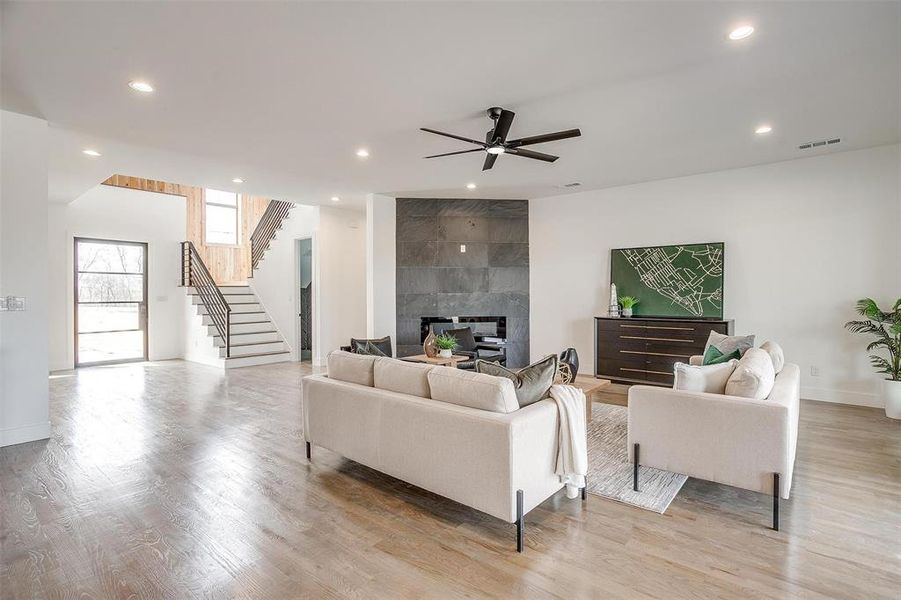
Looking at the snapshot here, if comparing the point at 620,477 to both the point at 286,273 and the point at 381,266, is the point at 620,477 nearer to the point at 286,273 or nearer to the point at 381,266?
the point at 381,266

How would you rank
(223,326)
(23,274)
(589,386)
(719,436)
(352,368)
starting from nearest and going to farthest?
1. (719,436)
2. (352,368)
3. (23,274)
4. (589,386)
5. (223,326)

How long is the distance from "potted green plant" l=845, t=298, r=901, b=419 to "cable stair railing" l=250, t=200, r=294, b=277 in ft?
30.3

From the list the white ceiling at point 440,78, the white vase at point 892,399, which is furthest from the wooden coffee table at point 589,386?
the white vase at point 892,399

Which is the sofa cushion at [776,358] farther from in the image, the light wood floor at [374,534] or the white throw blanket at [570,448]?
the white throw blanket at [570,448]

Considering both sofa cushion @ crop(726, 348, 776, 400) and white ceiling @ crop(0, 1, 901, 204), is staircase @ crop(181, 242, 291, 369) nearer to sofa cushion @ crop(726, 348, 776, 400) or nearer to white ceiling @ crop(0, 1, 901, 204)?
white ceiling @ crop(0, 1, 901, 204)

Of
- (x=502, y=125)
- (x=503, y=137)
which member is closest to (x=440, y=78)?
(x=502, y=125)

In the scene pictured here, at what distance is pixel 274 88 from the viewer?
11.3 feet

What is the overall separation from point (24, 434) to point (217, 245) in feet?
24.5


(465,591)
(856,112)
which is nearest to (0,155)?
(465,591)

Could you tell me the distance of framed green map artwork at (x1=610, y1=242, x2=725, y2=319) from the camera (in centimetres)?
593

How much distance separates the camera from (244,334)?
8.88m

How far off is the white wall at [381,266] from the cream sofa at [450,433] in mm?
3918

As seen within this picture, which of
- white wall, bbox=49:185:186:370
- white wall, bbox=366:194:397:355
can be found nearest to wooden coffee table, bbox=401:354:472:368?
white wall, bbox=366:194:397:355

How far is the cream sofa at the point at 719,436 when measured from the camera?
2527 millimetres
